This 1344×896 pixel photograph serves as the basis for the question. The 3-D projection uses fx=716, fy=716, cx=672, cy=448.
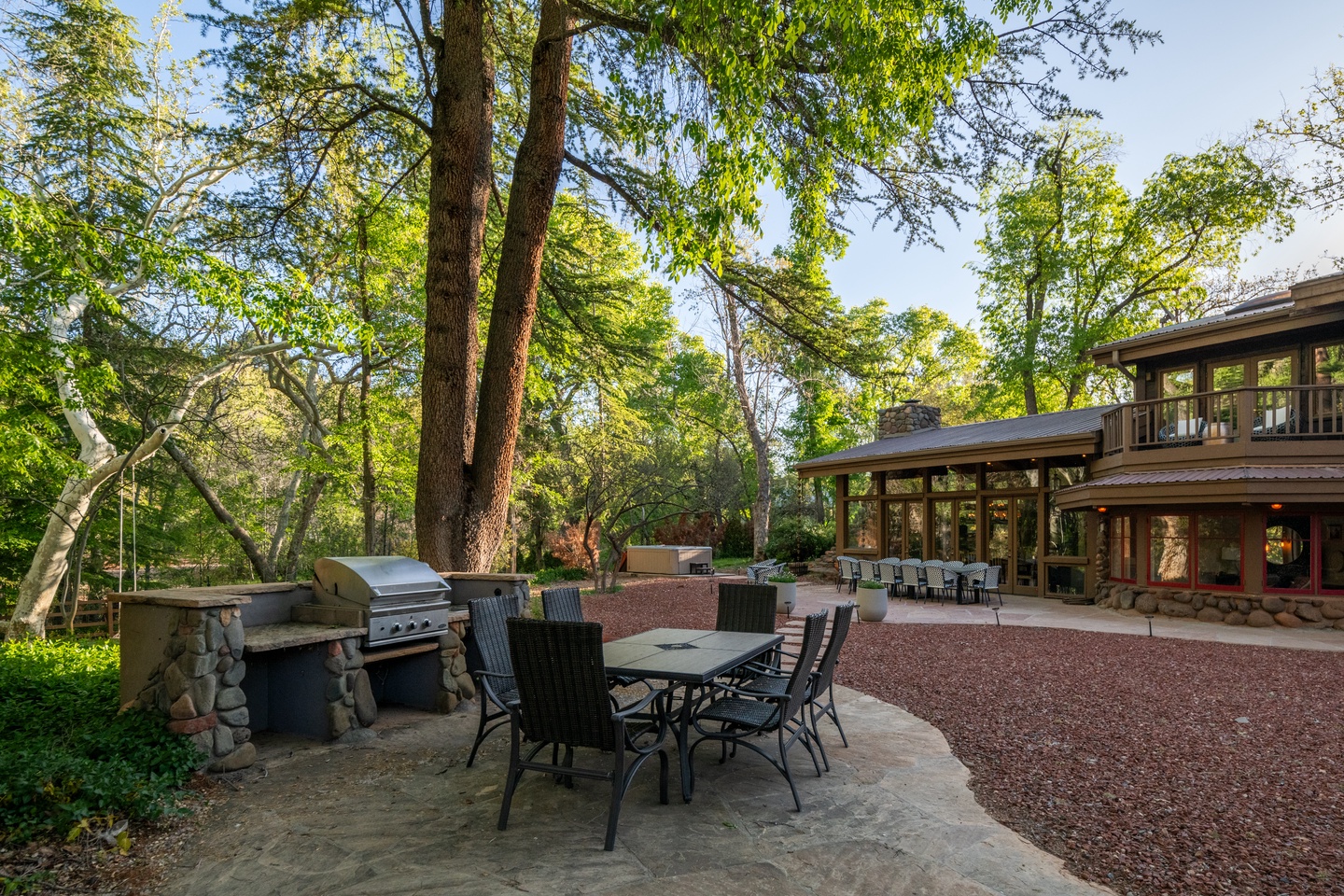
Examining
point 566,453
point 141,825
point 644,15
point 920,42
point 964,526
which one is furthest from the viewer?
point 566,453

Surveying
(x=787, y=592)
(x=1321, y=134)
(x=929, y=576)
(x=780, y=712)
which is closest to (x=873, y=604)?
(x=787, y=592)

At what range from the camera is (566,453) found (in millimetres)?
21109

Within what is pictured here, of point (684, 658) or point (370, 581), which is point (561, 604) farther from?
point (684, 658)

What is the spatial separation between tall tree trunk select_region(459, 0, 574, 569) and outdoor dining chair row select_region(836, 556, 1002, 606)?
8.35m

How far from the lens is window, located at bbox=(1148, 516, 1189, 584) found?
11336mm

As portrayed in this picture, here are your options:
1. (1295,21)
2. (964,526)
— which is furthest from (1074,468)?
(1295,21)

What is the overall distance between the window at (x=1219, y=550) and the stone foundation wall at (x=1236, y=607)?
280mm

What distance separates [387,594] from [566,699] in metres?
2.17

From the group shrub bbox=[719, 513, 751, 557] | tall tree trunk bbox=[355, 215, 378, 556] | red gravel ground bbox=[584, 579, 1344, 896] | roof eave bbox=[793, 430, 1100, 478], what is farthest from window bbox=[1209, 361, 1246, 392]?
shrub bbox=[719, 513, 751, 557]

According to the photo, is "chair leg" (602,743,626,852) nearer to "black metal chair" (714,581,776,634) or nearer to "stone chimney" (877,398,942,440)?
"black metal chair" (714,581,776,634)

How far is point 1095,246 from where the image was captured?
22.0 metres

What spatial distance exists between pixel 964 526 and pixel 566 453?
36.3 ft

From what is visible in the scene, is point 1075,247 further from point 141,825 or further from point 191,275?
point 141,825

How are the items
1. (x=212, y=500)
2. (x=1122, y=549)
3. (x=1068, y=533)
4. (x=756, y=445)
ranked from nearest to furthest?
(x=212, y=500) → (x=1122, y=549) → (x=1068, y=533) → (x=756, y=445)
